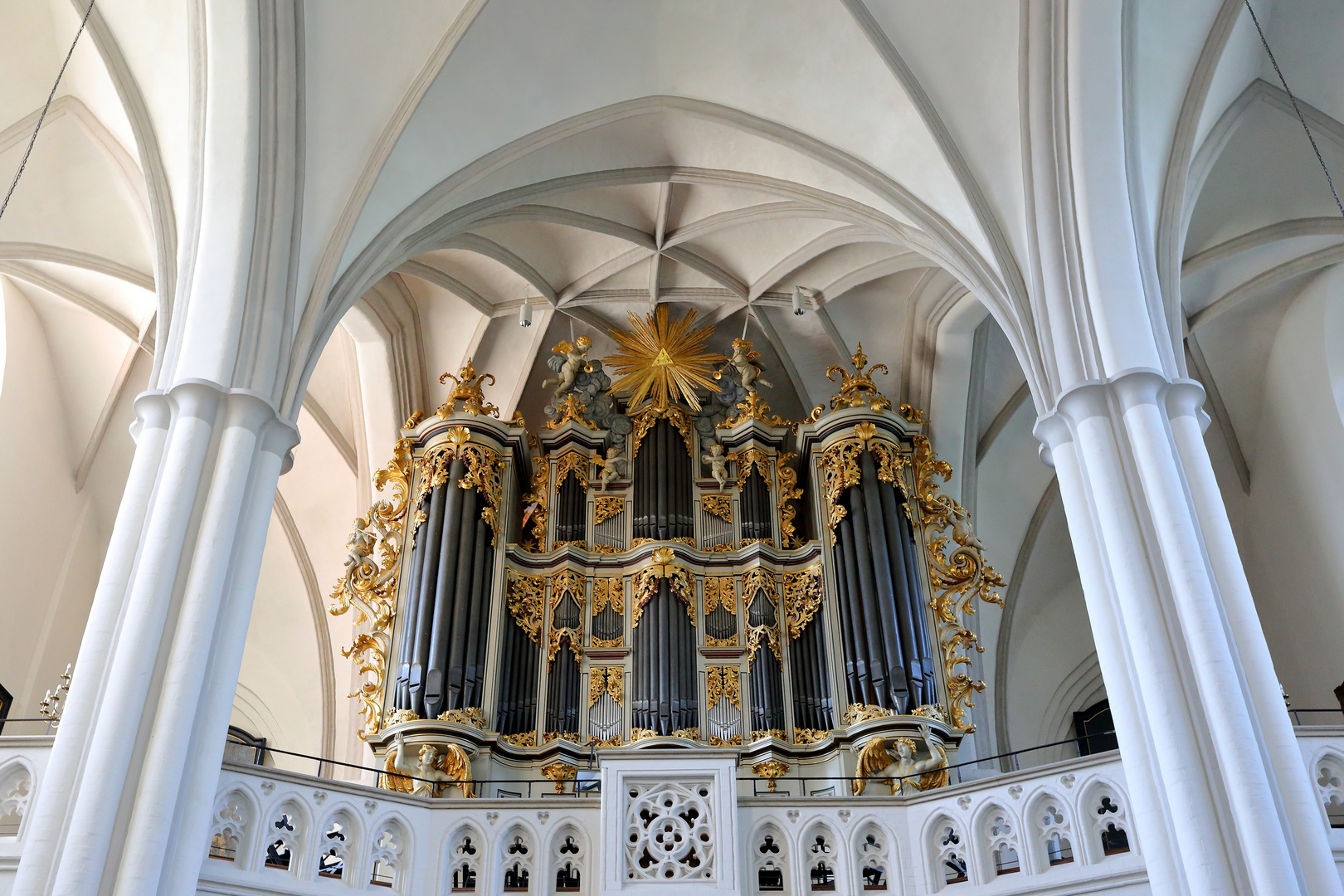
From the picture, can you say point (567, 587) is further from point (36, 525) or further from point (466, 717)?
point (36, 525)

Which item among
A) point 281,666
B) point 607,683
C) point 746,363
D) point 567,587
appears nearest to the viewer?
point 607,683

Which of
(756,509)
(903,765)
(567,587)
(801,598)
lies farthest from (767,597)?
(903,765)

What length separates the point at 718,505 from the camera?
43.1ft

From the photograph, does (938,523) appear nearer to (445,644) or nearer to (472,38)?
(445,644)

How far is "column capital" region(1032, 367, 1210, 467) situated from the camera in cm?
895

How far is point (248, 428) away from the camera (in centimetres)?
916

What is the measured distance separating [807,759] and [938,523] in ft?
9.47

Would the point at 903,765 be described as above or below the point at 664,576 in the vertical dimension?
below

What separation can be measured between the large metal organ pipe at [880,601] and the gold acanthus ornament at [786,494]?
2.03ft

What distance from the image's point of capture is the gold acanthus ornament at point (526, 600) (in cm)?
1206

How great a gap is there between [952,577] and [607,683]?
3455mm

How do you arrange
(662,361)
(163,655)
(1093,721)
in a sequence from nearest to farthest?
(163,655) < (662,361) < (1093,721)

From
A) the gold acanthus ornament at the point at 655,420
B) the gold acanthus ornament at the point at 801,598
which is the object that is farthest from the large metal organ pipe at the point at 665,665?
the gold acanthus ornament at the point at 655,420

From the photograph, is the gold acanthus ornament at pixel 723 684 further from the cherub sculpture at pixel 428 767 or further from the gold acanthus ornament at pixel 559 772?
the cherub sculpture at pixel 428 767
